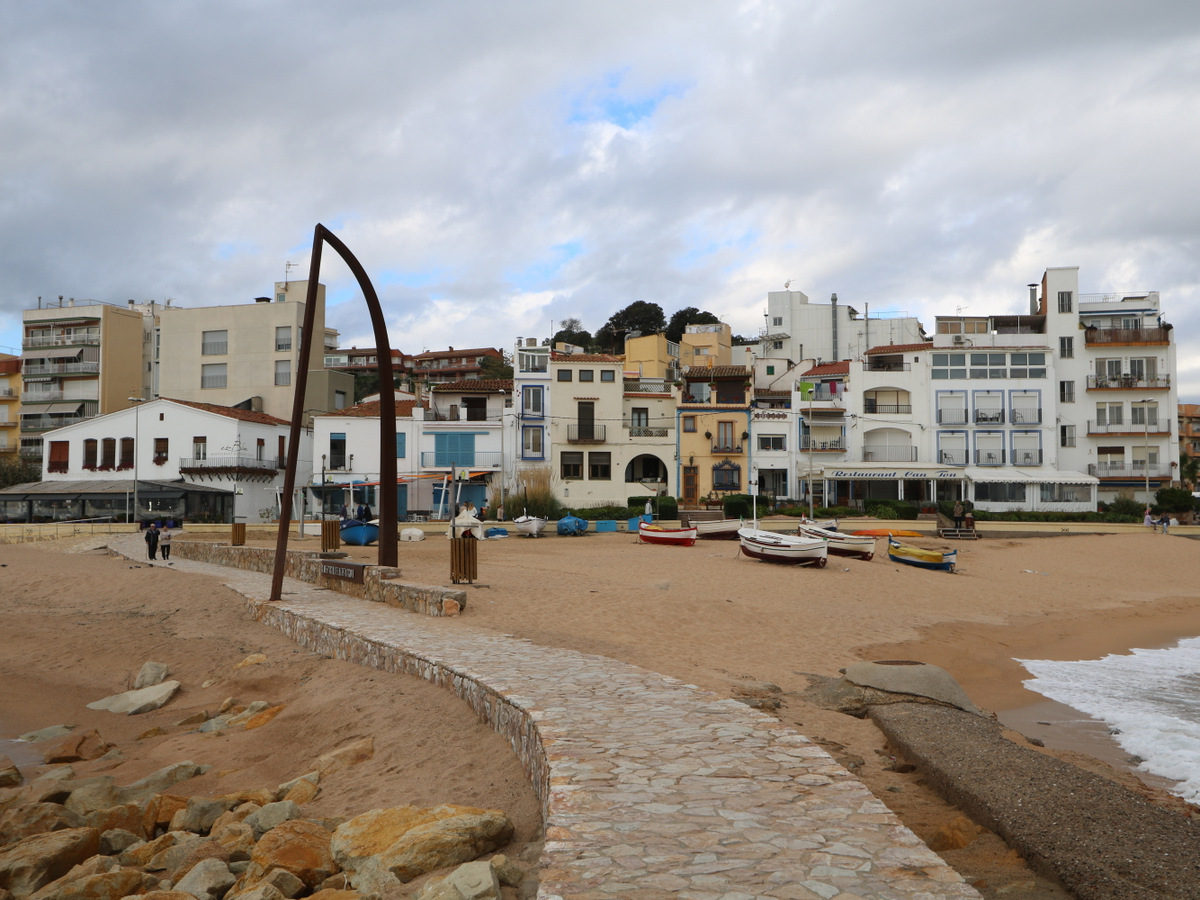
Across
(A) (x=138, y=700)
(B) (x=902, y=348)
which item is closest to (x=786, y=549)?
(A) (x=138, y=700)

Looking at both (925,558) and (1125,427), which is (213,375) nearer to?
(925,558)

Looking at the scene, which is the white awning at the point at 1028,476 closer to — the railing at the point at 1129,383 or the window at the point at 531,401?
the railing at the point at 1129,383

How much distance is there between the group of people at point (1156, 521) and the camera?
42.2m

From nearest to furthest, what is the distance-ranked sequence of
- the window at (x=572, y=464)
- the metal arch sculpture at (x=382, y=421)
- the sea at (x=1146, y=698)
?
the sea at (x=1146, y=698)
the metal arch sculpture at (x=382, y=421)
the window at (x=572, y=464)

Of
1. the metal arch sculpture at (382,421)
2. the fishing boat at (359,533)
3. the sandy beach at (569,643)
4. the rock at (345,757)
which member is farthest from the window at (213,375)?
the rock at (345,757)

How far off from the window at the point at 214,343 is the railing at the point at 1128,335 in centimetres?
5832

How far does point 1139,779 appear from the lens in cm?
923

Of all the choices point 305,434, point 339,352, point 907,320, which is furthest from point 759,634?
point 339,352

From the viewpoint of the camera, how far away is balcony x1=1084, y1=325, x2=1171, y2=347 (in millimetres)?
56375

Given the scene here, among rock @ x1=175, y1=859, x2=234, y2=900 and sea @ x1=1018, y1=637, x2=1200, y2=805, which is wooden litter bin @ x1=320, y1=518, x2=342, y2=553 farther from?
rock @ x1=175, y1=859, x2=234, y2=900

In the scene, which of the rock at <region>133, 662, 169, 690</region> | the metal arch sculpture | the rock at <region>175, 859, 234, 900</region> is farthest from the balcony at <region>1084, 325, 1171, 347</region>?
the rock at <region>175, 859, 234, 900</region>

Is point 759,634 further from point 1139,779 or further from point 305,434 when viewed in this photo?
point 305,434

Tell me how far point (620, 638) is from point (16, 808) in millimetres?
8128

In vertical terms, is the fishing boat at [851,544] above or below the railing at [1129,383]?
below
